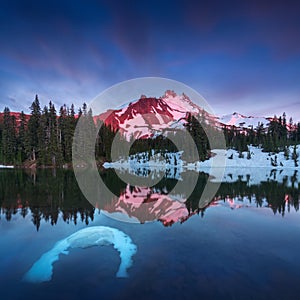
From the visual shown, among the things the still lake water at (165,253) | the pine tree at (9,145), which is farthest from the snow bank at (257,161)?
the pine tree at (9,145)

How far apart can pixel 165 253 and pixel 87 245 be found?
8.84 feet

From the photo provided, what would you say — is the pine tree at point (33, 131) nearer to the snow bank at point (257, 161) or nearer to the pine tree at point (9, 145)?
the pine tree at point (9, 145)

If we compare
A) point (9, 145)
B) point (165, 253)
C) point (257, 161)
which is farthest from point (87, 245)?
point (9, 145)

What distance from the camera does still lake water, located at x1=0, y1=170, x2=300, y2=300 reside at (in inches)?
Result: 198

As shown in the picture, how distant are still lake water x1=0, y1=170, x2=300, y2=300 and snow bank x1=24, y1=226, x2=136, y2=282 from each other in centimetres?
18

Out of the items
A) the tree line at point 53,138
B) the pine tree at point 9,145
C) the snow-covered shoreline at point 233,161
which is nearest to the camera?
the snow-covered shoreline at point 233,161

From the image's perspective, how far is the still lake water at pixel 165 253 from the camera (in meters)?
5.02

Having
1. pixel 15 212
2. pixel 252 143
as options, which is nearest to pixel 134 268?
pixel 15 212

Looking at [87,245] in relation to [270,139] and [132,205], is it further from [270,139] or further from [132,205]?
[270,139]

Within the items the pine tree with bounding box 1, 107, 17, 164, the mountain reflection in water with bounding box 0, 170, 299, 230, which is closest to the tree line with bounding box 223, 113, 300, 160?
the mountain reflection in water with bounding box 0, 170, 299, 230

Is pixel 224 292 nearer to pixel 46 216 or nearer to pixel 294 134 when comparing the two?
pixel 46 216

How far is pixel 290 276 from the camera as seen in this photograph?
5.62 metres

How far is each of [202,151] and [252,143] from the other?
2805 centimetres

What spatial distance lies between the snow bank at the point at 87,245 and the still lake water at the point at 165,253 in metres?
0.18
